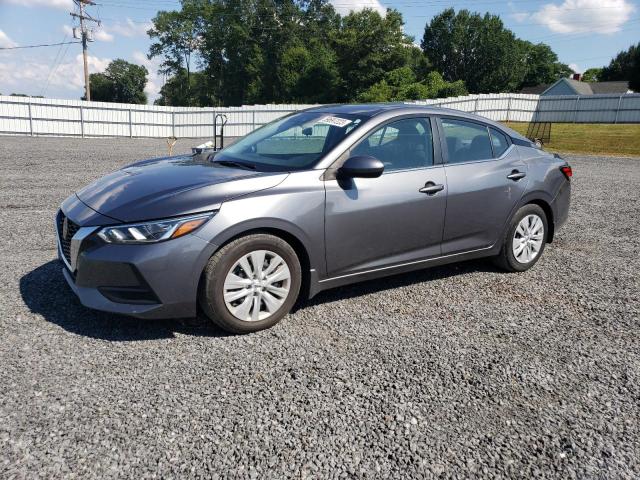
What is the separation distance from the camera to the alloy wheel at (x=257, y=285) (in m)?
3.49

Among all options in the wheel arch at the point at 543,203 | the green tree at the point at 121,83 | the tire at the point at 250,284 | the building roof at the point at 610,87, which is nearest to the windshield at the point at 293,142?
A: the tire at the point at 250,284

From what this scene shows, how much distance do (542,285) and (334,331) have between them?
2286 millimetres

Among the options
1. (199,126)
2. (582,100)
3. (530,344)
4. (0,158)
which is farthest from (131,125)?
(530,344)

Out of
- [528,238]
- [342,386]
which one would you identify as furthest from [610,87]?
[342,386]

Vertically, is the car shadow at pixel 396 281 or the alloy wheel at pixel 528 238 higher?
the alloy wheel at pixel 528 238

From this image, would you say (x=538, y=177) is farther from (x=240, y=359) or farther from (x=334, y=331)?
(x=240, y=359)

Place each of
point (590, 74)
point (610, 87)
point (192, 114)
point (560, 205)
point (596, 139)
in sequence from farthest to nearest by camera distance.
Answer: point (590, 74), point (610, 87), point (192, 114), point (596, 139), point (560, 205)

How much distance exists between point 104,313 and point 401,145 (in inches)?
106

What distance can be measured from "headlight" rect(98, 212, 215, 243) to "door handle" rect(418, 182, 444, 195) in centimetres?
188

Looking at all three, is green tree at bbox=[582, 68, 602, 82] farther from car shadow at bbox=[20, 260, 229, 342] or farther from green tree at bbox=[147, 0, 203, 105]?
car shadow at bbox=[20, 260, 229, 342]

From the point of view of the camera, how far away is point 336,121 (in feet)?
14.2

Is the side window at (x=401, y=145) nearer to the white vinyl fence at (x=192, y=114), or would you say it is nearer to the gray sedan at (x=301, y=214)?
the gray sedan at (x=301, y=214)

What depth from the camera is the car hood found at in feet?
11.0

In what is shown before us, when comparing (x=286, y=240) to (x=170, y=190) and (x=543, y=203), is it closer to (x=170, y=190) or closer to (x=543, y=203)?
(x=170, y=190)
